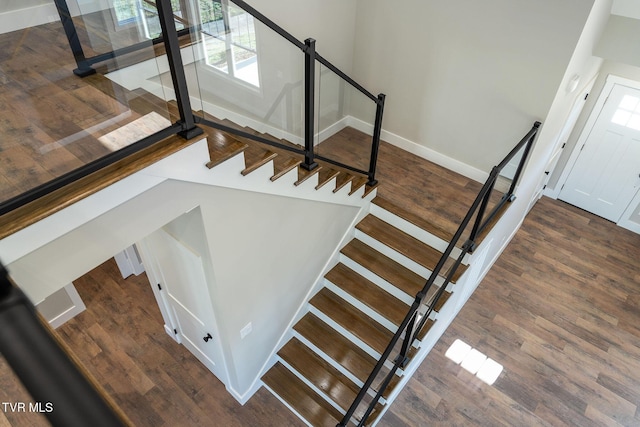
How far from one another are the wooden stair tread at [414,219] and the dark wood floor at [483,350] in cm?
17

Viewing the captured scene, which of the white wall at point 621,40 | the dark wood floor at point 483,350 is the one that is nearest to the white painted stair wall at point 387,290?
the dark wood floor at point 483,350

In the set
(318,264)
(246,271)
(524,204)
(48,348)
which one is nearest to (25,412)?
(48,348)

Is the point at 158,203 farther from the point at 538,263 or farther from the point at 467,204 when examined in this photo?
the point at 538,263

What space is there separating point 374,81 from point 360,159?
1299mm

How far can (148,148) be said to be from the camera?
6.88 feet

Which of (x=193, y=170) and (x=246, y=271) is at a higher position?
(x=193, y=170)

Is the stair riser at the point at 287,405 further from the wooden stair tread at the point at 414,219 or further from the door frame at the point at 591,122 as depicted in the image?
the door frame at the point at 591,122

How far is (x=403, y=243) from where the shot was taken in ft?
14.1

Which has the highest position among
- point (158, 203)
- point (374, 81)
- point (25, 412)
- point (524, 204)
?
point (25, 412)

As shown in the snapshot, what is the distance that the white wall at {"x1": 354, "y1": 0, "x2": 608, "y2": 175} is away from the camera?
3682 mm

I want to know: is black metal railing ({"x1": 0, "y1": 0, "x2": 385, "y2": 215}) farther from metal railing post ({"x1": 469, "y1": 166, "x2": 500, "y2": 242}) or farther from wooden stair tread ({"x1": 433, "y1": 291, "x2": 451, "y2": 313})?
wooden stair tread ({"x1": 433, "y1": 291, "x2": 451, "y2": 313})

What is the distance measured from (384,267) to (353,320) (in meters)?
0.62

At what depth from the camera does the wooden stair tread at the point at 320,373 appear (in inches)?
161

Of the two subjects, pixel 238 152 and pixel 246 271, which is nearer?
pixel 238 152
